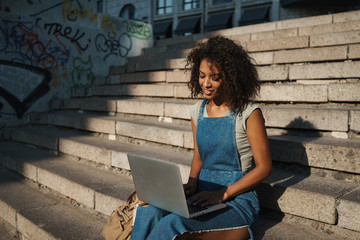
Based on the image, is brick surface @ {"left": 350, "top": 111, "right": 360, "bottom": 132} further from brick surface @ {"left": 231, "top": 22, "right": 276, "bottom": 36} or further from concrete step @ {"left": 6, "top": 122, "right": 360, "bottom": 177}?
brick surface @ {"left": 231, "top": 22, "right": 276, "bottom": 36}

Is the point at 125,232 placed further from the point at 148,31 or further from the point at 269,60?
the point at 148,31

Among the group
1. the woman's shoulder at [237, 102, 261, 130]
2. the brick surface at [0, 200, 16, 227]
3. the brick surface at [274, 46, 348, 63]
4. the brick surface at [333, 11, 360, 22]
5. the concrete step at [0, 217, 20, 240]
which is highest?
the brick surface at [333, 11, 360, 22]

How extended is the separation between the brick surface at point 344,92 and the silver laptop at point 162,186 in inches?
79.4

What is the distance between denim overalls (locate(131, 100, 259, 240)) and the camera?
1.73 meters

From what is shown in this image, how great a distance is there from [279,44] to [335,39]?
2.53 feet

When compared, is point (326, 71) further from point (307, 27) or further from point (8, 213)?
point (8, 213)

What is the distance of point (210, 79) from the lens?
83.4 inches

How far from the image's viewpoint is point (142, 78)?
596 cm

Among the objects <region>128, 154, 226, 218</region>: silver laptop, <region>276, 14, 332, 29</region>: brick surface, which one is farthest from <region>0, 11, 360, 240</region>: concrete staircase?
<region>128, 154, 226, 218</region>: silver laptop

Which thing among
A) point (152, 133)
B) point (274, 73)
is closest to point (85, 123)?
point (152, 133)

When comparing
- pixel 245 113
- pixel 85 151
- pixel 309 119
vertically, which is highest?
pixel 245 113

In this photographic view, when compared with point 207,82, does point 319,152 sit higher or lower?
lower

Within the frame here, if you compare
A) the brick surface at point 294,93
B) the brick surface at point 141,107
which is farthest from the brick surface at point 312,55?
the brick surface at point 141,107

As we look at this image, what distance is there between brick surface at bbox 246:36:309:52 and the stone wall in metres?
3.33
